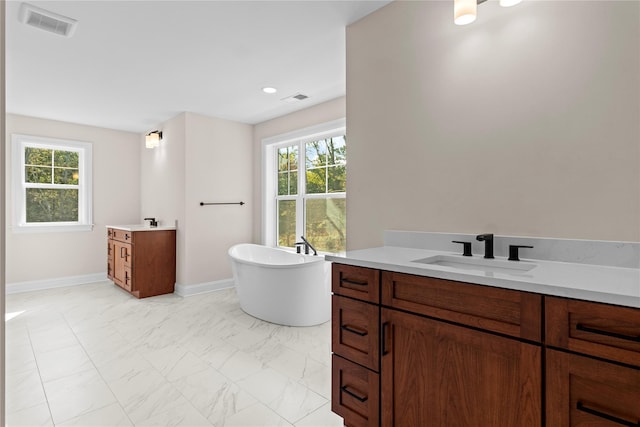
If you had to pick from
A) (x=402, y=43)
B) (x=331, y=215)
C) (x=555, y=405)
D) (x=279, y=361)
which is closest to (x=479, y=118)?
(x=402, y=43)

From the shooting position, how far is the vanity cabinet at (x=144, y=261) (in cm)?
421

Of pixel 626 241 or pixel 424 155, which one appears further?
pixel 424 155

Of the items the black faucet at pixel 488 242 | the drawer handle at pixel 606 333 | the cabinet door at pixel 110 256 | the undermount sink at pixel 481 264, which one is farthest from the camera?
the cabinet door at pixel 110 256

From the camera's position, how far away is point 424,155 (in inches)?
76.9

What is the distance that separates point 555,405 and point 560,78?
4.32 ft

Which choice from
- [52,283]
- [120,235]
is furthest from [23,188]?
[120,235]

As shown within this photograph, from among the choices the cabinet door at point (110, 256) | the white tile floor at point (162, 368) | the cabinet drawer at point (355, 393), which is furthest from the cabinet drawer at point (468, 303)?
the cabinet door at point (110, 256)

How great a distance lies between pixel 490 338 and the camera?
115 cm

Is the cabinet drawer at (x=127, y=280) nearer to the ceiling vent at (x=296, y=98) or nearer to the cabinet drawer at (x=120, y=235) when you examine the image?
the cabinet drawer at (x=120, y=235)

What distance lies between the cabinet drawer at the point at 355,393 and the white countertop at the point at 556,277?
19.6 inches

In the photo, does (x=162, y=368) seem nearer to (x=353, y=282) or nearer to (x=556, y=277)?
(x=353, y=282)

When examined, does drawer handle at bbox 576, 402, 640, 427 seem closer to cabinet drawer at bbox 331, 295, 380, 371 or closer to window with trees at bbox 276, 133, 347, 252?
cabinet drawer at bbox 331, 295, 380, 371

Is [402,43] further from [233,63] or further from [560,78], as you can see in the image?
[233,63]

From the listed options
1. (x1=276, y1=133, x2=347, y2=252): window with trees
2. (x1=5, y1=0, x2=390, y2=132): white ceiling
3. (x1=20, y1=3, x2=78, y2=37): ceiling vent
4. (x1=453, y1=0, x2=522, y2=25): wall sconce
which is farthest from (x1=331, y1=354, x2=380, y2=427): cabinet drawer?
(x1=20, y1=3, x2=78, y2=37): ceiling vent
